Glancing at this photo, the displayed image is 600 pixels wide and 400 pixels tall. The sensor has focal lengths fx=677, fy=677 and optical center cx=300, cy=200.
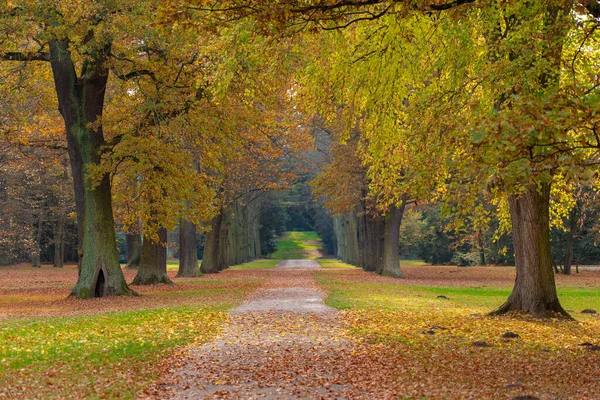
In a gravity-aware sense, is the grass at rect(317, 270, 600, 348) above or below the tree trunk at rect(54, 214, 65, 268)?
below

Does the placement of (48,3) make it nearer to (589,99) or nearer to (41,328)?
(41,328)

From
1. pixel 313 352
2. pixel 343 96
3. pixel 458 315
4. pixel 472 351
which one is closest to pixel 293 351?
pixel 313 352

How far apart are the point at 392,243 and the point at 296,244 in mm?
85562

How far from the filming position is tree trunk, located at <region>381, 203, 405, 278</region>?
35.8m

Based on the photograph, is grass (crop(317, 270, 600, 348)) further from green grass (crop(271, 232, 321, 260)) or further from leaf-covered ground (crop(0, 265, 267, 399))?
green grass (crop(271, 232, 321, 260))

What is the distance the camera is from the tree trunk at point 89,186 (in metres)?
21.6

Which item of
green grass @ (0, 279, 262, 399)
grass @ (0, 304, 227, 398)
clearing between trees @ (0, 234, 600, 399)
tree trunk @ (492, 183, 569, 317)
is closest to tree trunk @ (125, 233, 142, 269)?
clearing between trees @ (0, 234, 600, 399)

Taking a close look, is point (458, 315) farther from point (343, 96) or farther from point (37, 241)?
point (37, 241)

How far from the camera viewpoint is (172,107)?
2030cm

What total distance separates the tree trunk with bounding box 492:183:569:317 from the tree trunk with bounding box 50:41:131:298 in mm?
12556

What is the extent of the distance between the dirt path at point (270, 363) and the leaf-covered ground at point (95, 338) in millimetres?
516

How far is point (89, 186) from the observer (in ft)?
71.4

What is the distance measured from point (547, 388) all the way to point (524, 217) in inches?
312

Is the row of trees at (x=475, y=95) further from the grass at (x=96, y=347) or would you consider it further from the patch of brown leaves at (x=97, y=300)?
the patch of brown leaves at (x=97, y=300)
